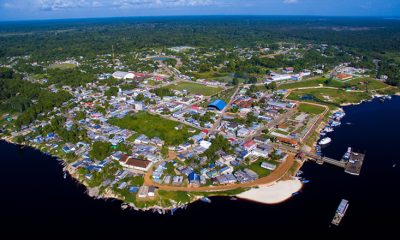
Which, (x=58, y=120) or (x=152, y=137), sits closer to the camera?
(x=152, y=137)

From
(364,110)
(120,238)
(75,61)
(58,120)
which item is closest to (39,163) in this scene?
(58,120)

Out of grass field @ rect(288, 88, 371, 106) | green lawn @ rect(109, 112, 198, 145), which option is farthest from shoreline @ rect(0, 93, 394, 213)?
grass field @ rect(288, 88, 371, 106)

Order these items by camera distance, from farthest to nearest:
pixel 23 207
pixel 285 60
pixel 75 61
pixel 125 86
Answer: pixel 75 61 → pixel 285 60 → pixel 125 86 → pixel 23 207

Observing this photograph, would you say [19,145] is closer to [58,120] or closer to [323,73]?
[58,120]

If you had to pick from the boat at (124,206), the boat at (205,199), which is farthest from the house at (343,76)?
the boat at (124,206)

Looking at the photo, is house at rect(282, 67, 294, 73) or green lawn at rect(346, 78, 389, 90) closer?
green lawn at rect(346, 78, 389, 90)

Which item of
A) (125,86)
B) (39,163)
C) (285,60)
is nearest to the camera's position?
(39,163)

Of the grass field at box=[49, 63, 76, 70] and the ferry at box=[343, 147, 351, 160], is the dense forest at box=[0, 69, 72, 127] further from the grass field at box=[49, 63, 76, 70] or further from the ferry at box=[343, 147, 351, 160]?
the ferry at box=[343, 147, 351, 160]
